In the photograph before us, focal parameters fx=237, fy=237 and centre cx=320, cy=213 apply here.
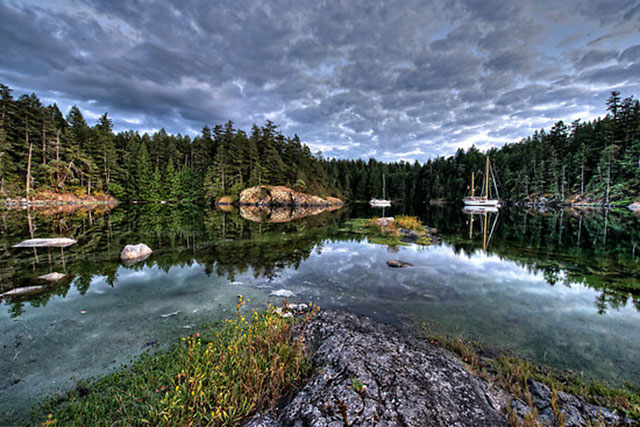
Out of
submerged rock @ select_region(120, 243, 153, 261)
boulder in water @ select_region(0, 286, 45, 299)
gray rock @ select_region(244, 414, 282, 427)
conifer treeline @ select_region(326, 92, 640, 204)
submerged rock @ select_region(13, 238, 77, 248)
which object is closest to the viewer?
gray rock @ select_region(244, 414, 282, 427)

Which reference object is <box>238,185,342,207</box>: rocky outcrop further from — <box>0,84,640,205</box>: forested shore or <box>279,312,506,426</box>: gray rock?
<box>279,312,506,426</box>: gray rock

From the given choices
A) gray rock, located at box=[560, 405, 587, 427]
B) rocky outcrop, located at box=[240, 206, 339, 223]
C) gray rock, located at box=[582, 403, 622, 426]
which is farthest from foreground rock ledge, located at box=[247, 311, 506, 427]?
rocky outcrop, located at box=[240, 206, 339, 223]

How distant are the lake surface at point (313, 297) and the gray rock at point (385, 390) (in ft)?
8.76

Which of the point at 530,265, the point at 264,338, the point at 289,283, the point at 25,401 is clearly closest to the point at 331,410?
the point at 264,338

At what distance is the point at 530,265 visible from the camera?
13805 millimetres

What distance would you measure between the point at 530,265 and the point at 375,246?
9318 mm

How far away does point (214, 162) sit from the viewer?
2685 inches

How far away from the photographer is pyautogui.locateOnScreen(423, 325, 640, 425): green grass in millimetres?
4215

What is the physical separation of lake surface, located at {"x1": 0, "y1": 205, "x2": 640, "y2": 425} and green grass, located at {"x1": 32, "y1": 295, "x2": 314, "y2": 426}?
0.82m

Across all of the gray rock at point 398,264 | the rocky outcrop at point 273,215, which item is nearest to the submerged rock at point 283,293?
the gray rock at point 398,264

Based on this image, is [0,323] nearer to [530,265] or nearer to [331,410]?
[331,410]

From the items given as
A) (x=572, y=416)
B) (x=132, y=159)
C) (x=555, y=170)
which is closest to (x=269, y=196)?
(x=132, y=159)

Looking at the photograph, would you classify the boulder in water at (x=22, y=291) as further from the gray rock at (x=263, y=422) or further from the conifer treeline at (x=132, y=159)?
the conifer treeline at (x=132, y=159)

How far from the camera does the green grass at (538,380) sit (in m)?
4.21
